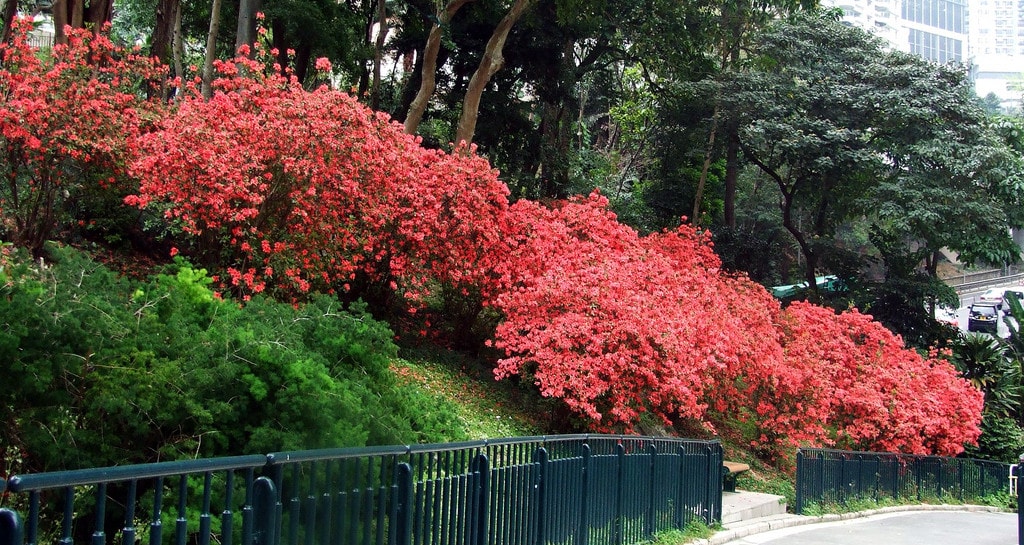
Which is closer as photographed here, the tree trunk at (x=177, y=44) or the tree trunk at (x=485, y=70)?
the tree trunk at (x=485, y=70)

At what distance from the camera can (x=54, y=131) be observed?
11523 millimetres

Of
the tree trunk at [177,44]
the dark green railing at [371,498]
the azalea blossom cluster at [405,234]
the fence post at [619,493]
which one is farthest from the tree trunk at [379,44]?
the fence post at [619,493]

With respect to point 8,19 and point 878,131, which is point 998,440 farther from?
point 8,19

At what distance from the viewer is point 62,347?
598 centimetres

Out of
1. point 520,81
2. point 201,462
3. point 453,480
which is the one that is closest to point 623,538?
point 453,480

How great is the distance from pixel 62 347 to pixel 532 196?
1809 cm

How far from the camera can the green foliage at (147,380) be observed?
5.91 meters

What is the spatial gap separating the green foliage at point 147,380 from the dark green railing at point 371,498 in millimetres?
495

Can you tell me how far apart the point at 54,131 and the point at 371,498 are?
351 inches

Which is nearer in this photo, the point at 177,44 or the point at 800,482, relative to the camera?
the point at 800,482

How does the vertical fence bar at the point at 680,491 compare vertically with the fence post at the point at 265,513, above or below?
below

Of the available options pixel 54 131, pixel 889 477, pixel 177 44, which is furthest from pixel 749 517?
pixel 177 44

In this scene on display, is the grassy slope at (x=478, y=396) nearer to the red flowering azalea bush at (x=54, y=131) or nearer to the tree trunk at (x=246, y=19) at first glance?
the red flowering azalea bush at (x=54, y=131)

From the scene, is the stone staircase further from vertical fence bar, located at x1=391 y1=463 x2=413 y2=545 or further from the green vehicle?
the green vehicle
